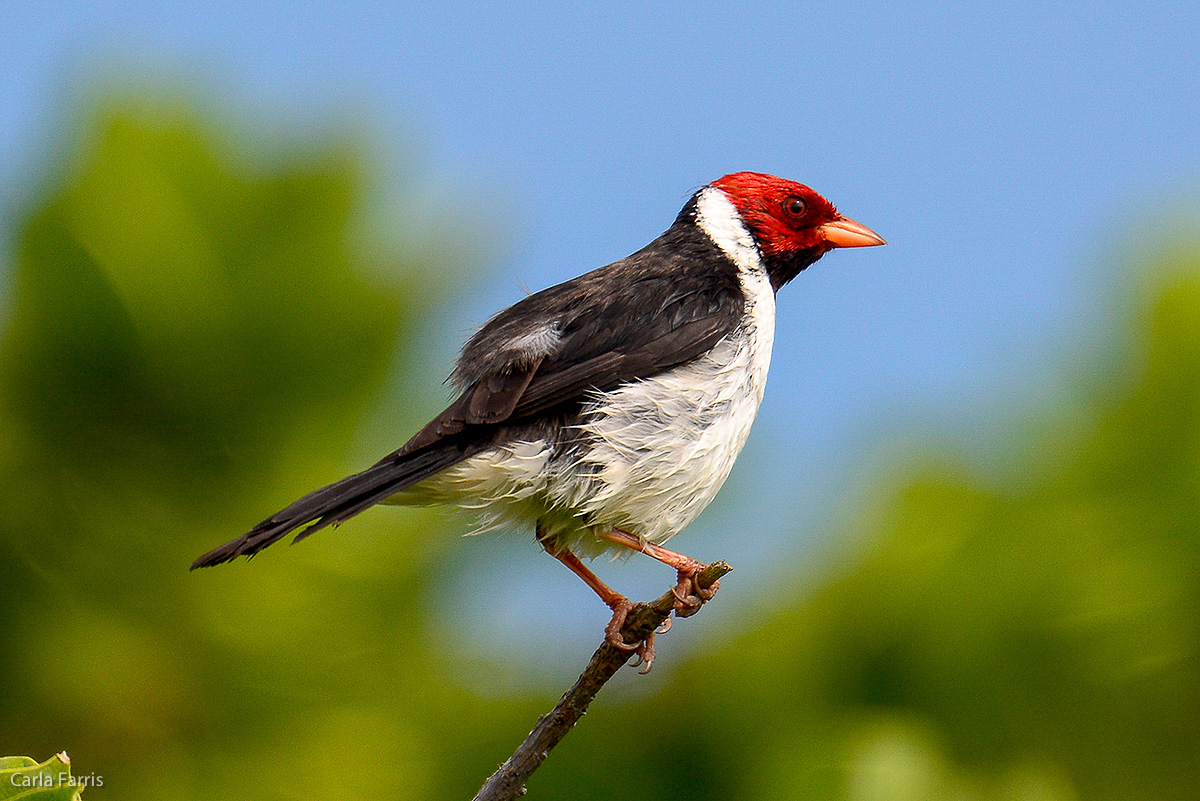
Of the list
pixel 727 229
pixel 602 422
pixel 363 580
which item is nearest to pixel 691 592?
pixel 602 422

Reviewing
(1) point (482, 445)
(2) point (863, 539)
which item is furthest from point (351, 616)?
(1) point (482, 445)

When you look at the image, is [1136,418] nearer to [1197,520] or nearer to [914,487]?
[1197,520]

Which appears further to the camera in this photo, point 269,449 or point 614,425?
point 269,449

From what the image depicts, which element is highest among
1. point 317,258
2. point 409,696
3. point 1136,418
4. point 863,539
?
point 317,258

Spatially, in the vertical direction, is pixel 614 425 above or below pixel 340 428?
above

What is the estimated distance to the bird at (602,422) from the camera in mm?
3686

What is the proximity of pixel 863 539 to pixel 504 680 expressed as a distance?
215cm

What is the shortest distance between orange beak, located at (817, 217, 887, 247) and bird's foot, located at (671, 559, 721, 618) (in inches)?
63.5

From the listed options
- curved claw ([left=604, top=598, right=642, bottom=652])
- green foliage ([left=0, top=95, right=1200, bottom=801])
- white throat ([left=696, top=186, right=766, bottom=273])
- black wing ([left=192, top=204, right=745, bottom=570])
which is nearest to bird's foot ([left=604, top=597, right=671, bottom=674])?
curved claw ([left=604, top=598, right=642, bottom=652])

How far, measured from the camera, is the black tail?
3.23 m

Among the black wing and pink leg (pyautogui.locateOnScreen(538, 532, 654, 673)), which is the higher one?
the black wing

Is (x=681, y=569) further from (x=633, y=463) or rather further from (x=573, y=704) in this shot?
(x=573, y=704)

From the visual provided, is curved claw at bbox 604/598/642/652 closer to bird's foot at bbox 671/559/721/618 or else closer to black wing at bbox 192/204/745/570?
bird's foot at bbox 671/559/721/618

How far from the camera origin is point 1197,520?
23.6 feet
